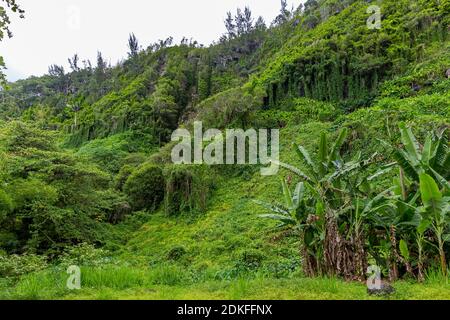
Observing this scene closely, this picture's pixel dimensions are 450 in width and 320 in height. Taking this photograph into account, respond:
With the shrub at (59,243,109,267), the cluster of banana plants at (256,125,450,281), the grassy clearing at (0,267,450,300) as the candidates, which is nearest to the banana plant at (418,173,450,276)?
the cluster of banana plants at (256,125,450,281)

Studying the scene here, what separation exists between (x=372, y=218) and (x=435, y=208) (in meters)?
0.89

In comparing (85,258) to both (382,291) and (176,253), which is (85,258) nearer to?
(382,291)

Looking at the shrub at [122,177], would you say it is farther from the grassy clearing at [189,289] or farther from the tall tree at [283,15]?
the tall tree at [283,15]

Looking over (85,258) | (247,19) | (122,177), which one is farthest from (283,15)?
(85,258)

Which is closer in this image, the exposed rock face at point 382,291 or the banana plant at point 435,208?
the exposed rock face at point 382,291

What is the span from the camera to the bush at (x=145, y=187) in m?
24.4

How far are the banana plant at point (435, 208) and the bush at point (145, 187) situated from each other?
67.5 feet

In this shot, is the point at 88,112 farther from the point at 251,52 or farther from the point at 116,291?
the point at 116,291

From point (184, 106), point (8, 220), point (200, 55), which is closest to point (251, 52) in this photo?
point (200, 55)

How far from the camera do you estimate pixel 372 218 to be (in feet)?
17.9

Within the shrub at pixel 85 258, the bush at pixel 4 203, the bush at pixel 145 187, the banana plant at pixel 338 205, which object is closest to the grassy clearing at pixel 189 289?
the banana plant at pixel 338 205

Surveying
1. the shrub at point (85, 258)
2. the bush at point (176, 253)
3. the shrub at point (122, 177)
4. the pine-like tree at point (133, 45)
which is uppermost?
the pine-like tree at point (133, 45)

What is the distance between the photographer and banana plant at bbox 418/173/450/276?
4645 mm

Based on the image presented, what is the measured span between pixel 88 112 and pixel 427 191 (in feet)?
173
